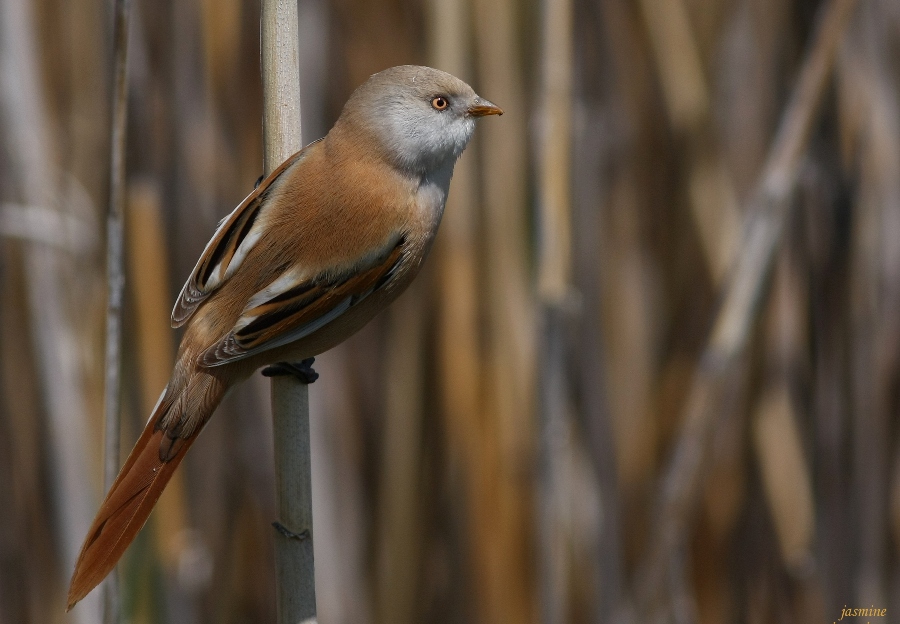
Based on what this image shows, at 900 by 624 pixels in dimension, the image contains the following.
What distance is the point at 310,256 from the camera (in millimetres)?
1500

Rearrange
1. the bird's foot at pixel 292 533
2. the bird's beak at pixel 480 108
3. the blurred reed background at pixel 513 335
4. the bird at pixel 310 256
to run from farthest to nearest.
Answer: the blurred reed background at pixel 513 335
the bird's beak at pixel 480 108
the bird at pixel 310 256
the bird's foot at pixel 292 533

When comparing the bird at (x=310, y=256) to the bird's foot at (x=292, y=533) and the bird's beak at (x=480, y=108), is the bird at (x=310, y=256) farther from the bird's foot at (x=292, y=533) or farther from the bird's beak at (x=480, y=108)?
the bird's foot at (x=292, y=533)

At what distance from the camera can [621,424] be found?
2414mm

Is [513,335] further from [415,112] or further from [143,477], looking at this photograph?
[143,477]

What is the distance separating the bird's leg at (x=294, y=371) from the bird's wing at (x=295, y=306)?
61 millimetres

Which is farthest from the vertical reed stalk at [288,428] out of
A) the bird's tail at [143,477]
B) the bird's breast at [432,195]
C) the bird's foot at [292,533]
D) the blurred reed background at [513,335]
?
the blurred reed background at [513,335]

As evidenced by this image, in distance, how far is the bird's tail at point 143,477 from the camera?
4.27 feet

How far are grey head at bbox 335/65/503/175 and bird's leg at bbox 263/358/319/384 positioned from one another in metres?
0.40

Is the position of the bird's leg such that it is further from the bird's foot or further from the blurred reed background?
the blurred reed background

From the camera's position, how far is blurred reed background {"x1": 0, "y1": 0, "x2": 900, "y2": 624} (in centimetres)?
194

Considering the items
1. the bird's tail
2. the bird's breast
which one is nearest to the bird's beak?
the bird's breast

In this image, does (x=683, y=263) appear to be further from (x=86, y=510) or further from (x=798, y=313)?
(x=86, y=510)

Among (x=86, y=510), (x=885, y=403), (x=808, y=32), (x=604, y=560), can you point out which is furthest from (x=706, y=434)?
(x=86, y=510)

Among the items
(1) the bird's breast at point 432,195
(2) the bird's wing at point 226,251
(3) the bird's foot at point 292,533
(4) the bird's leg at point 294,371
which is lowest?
(3) the bird's foot at point 292,533
